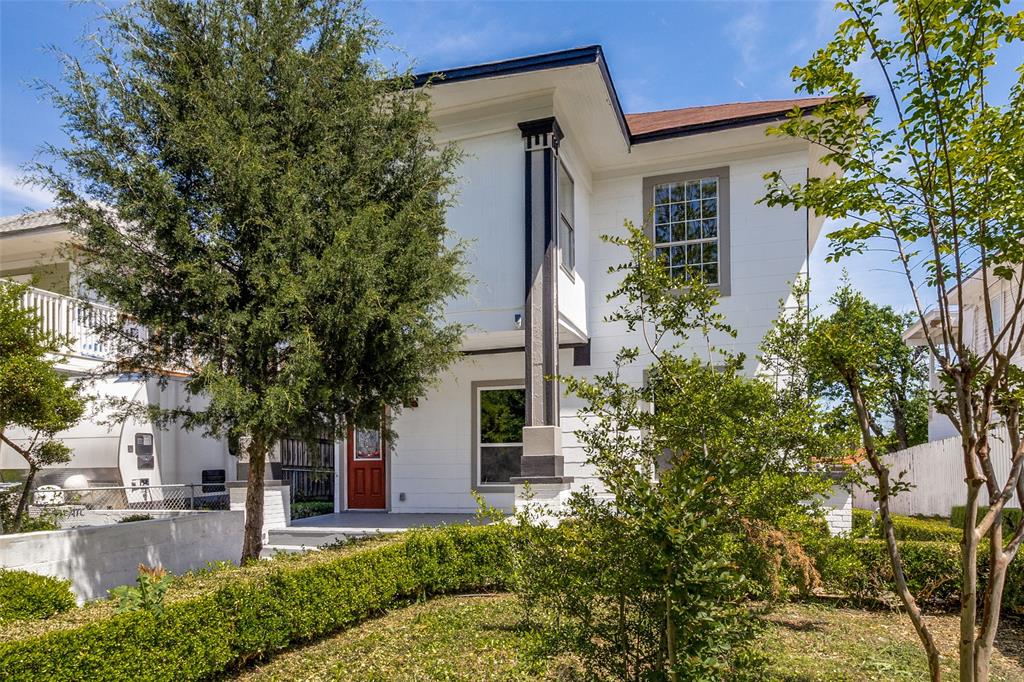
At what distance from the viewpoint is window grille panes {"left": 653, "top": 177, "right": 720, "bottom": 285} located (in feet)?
38.6

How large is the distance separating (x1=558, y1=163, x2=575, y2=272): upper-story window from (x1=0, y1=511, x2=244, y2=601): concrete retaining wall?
5.97 m

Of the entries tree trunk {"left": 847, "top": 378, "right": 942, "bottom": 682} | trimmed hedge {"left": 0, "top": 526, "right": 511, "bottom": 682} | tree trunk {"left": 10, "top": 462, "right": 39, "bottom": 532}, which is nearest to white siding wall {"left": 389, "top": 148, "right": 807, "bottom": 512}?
trimmed hedge {"left": 0, "top": 526, "right": 511, "bottom": 682}

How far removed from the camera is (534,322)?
384 inches

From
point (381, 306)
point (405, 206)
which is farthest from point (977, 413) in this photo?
point (405, 206)

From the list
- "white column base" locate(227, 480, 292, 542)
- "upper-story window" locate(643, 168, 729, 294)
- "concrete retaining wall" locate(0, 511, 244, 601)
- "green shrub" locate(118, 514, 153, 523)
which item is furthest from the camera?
"upper-story window" locate(643, 168, 729, 294)

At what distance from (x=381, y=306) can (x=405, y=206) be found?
4.32ft

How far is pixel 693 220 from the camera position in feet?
39.1

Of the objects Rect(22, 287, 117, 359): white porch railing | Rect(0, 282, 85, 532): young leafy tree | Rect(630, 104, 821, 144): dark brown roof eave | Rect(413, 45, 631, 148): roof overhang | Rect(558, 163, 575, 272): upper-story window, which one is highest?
Rect(413, 45, 631, 148): roof overhang

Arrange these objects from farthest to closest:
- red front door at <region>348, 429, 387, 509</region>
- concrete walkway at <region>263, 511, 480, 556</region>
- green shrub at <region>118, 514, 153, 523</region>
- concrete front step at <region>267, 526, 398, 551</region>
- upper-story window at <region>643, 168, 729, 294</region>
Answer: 1. red front door at <region>348, 429, 387, 509</region>
2. upper-story window at <region>643, 168, 729, 294</region>
3. concrete front step at <region>267, 526, 398, 551</region>
4. concrete walkway at <region>263, 511, 480, 556</region>
5. green shrub at <region>118, 514, 153, 523</region>

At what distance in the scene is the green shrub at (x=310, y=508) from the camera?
13.0m

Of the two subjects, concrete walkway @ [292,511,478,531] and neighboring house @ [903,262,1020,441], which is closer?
concrete walkway @ [292,511,478,531]

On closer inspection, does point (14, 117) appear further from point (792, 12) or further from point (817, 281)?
point (817, 281)

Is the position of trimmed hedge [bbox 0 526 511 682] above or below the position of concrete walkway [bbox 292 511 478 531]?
above

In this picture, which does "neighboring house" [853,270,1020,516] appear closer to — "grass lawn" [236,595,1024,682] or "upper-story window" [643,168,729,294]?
"upper-story window" [643,168,729,294]
